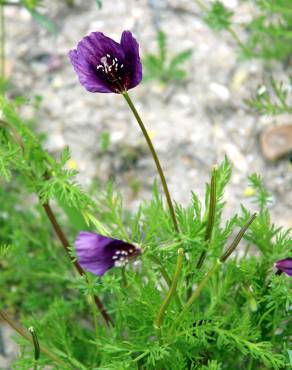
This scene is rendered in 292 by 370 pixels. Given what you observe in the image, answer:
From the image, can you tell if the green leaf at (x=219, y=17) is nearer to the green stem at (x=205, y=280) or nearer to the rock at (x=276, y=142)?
the rock at (x=276, y=142)

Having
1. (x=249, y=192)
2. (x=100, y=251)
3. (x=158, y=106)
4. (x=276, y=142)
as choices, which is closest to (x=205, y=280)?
(x=100, y=251)

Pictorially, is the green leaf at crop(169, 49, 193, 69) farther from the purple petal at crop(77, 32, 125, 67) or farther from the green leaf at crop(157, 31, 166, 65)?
the purple petal at crop(77, 32, 125, 67)

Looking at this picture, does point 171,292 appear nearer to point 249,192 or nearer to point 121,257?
point 121,257

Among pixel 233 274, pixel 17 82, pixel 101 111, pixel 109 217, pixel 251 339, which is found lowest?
pixel 251 339

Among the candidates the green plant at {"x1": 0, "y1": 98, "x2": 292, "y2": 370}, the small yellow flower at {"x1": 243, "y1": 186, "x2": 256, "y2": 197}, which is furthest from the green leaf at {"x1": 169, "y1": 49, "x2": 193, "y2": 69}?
the green plant at {"x1": 0, "y1": 98, "x2": 292, "y2": 370}

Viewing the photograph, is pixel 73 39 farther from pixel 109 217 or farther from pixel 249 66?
pixel 109 217

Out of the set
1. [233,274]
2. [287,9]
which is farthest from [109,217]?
[287,9]
